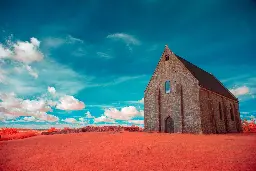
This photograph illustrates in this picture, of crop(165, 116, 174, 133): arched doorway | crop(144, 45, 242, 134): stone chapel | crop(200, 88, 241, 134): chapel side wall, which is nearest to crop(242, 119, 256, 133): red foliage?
crop(200, 88, 241, 134): chapel side wall

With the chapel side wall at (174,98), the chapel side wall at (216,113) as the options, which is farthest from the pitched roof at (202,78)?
the chapel side wall at (174,98)

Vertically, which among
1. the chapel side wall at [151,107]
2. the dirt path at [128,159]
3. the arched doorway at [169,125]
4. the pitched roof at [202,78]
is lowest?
the dirt path at [128,159]

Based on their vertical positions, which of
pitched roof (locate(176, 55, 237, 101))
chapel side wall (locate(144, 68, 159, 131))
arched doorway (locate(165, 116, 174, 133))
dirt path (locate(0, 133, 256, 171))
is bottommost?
dirt path (locate(0, 133, 256, 171))

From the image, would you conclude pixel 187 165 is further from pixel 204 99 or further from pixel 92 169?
pixel 204 99

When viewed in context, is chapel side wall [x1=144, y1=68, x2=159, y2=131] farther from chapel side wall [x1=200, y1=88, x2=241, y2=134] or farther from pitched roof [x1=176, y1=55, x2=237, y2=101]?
chapel side wall [x1=200, y1=88, x2=241, y2=134]

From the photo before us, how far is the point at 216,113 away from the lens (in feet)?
88.0

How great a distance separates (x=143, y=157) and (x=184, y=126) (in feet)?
50.1

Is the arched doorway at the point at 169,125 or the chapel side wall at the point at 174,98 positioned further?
the arched doorway at the point at 169,125

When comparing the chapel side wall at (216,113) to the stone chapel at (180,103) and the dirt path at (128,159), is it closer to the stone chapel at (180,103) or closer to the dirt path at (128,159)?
the stone chapel at (180,103)

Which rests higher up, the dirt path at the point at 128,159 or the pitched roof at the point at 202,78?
the pitched roof at the point at 202,78

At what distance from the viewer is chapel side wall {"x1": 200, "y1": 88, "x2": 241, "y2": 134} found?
923 inches

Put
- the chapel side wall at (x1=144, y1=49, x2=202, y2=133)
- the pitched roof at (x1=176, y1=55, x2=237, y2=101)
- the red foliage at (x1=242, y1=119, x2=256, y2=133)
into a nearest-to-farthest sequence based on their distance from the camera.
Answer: the chapel side wall at (x1=144, y1=49, x2=202, y2=133)
the pitched roof at (x1=176, y1=55, x2=237, y2=101)
the red foliage at (x1=242, y1=119, x2=256, y2=133)

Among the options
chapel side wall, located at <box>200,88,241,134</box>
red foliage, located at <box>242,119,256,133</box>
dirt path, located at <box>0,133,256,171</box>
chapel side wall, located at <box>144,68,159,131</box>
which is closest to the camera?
dirt path, located at <box>0,133,256,171</box>

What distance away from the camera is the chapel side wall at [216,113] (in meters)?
23.4
